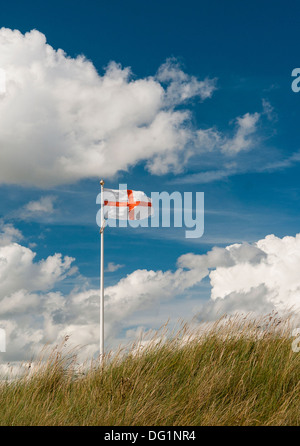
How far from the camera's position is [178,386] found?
9.23 m

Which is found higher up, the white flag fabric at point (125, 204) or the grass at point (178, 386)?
the white flag fabric at point (125, 204)

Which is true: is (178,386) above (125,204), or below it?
below

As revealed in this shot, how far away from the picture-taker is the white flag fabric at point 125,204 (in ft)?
59.8

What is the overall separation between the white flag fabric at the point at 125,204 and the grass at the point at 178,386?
7.69m

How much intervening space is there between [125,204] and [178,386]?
9959 millimetres

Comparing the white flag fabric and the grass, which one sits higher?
the white flag fabric

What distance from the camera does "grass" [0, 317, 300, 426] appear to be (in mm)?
8188

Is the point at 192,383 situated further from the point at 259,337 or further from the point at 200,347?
the point at 259,337

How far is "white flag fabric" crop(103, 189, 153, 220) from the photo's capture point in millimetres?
18219

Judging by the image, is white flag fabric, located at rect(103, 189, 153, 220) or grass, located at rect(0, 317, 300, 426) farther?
white flag fabric, located at rect(103, 189, 153, 220)

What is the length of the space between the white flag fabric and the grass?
769cm
